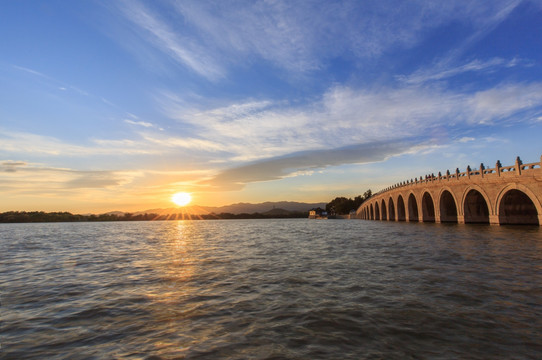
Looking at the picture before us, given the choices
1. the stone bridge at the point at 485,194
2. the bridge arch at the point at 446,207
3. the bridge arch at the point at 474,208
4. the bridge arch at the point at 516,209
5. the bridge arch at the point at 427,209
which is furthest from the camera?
the bridge arch at the point at 427,209

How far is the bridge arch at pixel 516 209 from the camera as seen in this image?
117ft

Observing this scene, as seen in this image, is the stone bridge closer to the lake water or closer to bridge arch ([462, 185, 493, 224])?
bridge arch ([462, 185, 493, 224])

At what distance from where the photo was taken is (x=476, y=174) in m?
38.8

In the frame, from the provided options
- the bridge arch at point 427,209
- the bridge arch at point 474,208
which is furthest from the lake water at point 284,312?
the bridge arch at point 427,209

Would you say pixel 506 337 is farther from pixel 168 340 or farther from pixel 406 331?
pixel 168 340

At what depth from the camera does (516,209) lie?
3859 centimetres

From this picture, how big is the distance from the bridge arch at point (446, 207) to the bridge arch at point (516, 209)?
7.07 m

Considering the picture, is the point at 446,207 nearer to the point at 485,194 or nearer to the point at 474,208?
the point at 474,208

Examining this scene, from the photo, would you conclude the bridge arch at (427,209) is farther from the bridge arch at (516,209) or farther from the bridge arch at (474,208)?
the bridge arch at (516,209)

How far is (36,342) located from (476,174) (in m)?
45.9

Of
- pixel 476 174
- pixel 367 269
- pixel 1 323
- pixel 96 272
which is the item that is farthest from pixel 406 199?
pixel 1 323

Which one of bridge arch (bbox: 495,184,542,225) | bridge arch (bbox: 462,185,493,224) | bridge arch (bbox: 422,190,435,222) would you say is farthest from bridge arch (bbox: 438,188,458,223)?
bridge arch (bbox: 495,184,542,225)

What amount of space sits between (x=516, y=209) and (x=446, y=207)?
15.1 m

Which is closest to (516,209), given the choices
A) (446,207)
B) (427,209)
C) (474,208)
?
(474,208)
